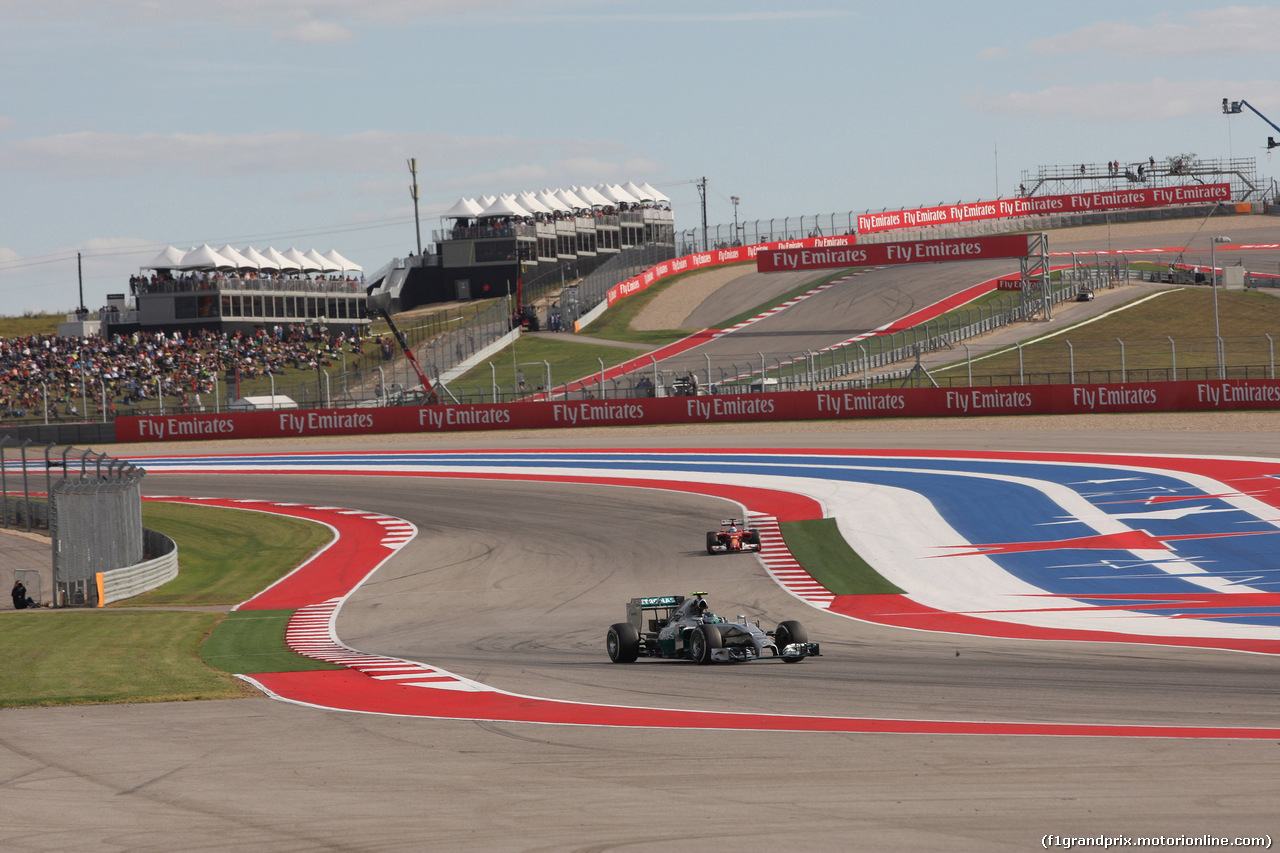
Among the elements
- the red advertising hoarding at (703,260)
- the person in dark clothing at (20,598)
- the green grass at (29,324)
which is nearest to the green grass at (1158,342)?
the red advertising hoarding at (703,260)

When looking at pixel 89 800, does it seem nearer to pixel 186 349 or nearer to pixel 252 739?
pixel 252 739

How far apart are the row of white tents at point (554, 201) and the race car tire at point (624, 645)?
74.1 meters

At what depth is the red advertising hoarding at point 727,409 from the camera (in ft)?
140

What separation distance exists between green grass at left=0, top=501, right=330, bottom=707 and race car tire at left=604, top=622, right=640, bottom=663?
146 inches

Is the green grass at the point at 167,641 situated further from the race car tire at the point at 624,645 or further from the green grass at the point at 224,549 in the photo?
the race car tire at the point at 624,645

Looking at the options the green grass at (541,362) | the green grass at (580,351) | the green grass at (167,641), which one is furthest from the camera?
the green grass at (580,351)

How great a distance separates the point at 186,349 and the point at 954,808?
62.8 m

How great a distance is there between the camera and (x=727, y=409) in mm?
47625

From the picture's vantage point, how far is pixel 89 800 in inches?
334

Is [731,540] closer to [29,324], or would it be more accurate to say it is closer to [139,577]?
[139,577]

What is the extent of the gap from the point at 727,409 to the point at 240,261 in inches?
1678

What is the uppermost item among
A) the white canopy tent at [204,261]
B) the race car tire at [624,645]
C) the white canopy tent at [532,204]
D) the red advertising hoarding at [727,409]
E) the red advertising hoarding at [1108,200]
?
the white canopy tent at [532,204]

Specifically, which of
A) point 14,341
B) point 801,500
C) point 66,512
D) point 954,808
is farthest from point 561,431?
point 954,808

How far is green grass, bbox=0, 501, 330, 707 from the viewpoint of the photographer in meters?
13.9
